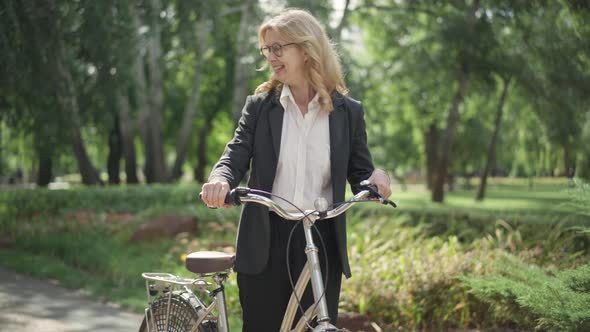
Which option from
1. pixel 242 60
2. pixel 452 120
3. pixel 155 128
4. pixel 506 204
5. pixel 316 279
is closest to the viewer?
pixel 316 279

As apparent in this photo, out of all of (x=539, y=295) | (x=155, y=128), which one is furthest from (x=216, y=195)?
(x=155, y=128)

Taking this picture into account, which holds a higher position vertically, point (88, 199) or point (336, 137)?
point (336, 137)

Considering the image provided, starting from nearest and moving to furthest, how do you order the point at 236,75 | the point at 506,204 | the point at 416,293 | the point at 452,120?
the point at 416,293 < the point at 236,75 < the point at 452,120 < the point at 506,204

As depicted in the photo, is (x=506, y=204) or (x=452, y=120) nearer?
(x=452, y=120)

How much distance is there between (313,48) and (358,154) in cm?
49

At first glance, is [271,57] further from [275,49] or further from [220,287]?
A: [220,287]

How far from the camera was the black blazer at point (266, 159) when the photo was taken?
8.73 ft

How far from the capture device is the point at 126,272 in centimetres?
793

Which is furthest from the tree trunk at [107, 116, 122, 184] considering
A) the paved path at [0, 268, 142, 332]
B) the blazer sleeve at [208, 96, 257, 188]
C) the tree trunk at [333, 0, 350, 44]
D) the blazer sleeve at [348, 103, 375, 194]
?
the blazer sleeve at [348, 103, 375, 194]

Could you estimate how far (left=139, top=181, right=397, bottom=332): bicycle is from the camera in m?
2.31

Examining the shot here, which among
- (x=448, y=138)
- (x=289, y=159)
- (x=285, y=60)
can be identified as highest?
(x=448, y=138)

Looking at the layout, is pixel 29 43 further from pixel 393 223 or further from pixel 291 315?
pixel 291 315

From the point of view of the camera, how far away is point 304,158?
8.76 feet

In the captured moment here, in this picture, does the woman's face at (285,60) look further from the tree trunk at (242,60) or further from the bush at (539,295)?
the tree trunk at (242,60)
